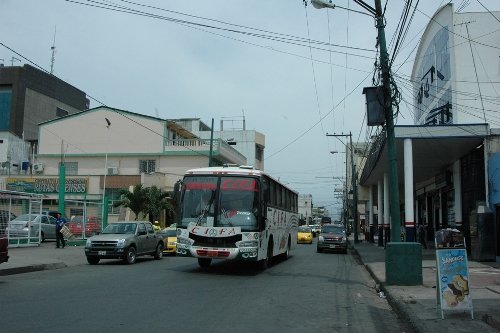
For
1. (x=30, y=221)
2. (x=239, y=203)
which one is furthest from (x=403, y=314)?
(x=30, y=221)

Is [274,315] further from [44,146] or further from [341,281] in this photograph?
[44,146]

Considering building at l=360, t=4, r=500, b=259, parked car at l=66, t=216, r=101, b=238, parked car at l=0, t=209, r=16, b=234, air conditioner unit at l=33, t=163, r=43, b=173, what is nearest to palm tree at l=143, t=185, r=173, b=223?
parked car at l=66, t=216, r=101, b=238

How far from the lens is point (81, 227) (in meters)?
32.5

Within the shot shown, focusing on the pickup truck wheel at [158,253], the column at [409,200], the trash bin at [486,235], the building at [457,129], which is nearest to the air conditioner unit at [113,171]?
the building at [457,129]

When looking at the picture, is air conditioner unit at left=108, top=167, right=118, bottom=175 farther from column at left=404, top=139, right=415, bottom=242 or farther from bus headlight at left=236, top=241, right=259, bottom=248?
bus headlight at left=236, top=241, right=259, bottom=248

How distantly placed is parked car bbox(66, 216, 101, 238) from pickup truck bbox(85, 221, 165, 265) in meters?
10.8

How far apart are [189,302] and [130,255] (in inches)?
396

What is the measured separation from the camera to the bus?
16.0m

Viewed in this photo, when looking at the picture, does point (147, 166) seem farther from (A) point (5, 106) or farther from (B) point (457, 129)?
(A) point (5, 106)

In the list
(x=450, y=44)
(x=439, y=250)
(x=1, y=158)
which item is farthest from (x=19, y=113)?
(x=439, y=250)

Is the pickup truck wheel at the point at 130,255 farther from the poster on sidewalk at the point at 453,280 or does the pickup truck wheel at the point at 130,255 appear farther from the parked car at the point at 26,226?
the poster on sidewalk at the point at 453,280

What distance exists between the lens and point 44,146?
2066 inches

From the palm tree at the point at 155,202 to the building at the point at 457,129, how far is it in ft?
54.8

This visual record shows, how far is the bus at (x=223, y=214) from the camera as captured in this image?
16031mm
